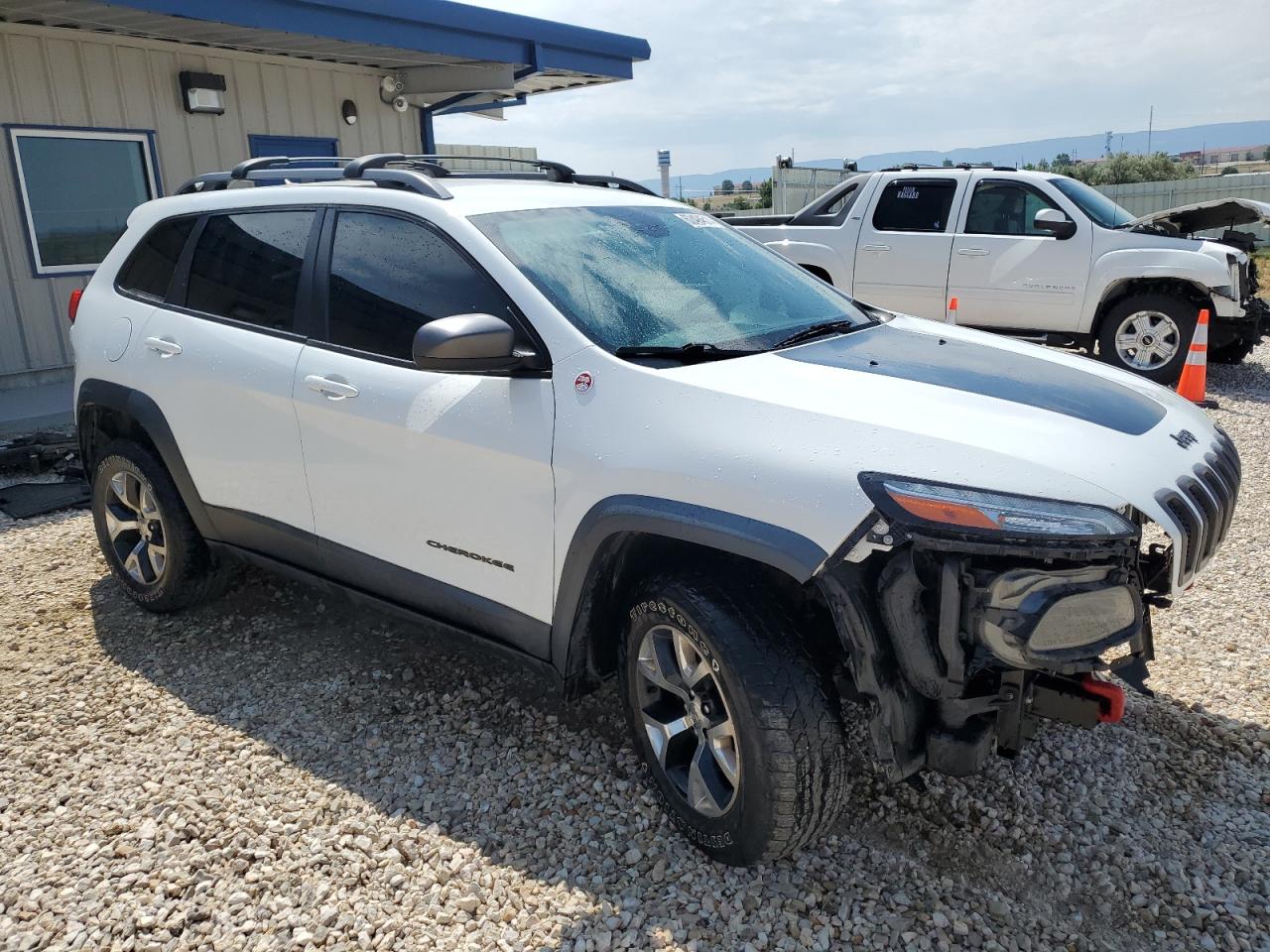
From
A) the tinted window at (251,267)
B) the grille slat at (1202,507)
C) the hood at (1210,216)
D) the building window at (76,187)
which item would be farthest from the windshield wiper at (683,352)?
the building window at (76,187)

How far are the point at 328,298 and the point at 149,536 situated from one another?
1.62 metres

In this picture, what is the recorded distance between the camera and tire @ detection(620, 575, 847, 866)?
250 centimetres

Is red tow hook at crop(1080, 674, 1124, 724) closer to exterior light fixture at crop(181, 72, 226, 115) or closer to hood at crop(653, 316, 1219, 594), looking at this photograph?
hood at crop(653, 316, 1219, 594)

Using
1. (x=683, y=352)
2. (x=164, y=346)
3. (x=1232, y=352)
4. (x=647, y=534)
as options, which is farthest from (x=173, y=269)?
(x=1232, y=352)

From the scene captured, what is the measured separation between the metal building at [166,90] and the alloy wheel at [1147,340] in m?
6.86

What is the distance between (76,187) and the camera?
355 inches

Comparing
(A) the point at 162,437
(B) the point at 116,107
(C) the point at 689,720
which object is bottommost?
(C) the point at 689,720

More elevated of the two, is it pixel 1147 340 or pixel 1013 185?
pixel 1013 185

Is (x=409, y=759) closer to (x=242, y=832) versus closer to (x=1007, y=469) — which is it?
(x=242, y=832)

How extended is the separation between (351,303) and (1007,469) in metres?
2.27

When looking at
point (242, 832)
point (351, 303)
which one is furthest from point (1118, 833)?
point (351, 303)

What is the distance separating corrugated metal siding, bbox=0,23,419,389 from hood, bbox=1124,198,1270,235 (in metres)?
8.55

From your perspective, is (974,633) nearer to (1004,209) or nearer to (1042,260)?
(1042,260)

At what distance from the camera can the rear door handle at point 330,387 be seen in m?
3.34
